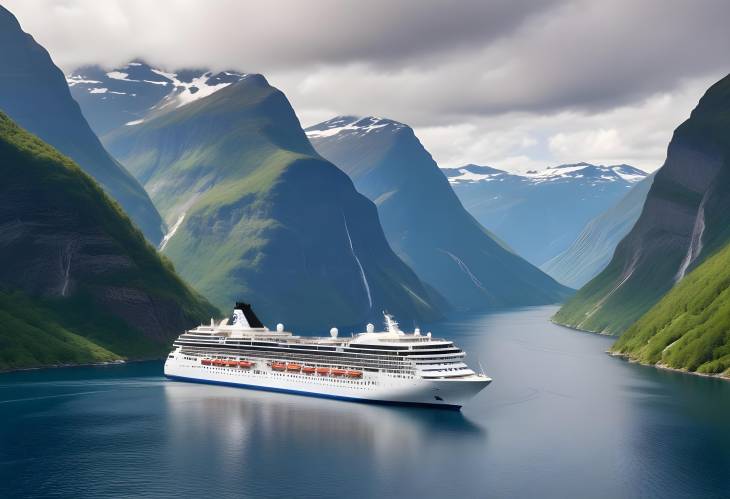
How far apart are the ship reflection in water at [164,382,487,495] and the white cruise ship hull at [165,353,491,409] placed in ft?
5.56

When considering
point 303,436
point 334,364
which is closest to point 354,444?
point 303,436

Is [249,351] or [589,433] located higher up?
[249,351]

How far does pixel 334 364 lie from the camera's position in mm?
144750

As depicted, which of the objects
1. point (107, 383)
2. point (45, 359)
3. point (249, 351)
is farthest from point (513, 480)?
point (45, 359)

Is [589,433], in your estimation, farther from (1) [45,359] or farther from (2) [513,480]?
(1) [45,359]

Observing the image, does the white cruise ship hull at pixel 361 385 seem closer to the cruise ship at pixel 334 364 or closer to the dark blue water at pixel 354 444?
the cruise ship at pixel 334 364

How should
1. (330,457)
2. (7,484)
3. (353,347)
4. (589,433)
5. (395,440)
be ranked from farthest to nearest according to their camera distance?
(353,347)
(589,433)
(395,440)
(330,457)
(7,484)

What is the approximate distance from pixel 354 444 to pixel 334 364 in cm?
3590

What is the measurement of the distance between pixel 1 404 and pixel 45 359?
4956cm

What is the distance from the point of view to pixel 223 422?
124562mm

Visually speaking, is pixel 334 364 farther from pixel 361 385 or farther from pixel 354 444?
pixel 354 444

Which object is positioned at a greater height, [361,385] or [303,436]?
[361,385]

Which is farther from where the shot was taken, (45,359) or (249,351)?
(45,359)

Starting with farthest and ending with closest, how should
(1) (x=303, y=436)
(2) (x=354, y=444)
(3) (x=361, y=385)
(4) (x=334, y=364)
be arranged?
(4) (x=334, y=364) → (3) (x=361, y=385) → (1) (x=303, y=436) → (2) (x=354, y=444)
